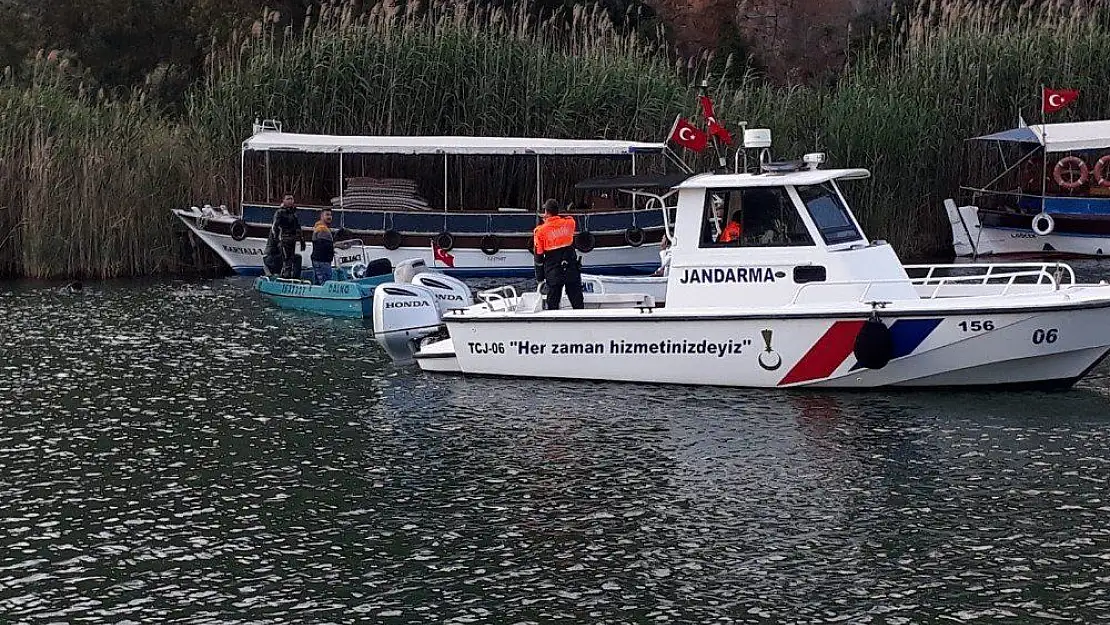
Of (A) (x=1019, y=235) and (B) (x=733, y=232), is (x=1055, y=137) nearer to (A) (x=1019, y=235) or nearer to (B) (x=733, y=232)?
(A) (x=1019, y=235)

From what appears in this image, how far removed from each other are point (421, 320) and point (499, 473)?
5.84 meters

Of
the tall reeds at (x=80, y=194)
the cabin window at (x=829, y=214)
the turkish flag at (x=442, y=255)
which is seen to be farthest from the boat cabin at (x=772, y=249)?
the tall reeds at (x=80, y=194)

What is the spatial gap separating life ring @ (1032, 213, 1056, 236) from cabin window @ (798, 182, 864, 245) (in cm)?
1504

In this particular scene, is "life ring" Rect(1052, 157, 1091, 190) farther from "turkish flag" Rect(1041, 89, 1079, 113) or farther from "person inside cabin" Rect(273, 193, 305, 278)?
"person inside cabin" Rect(273, 193, 305, 278)

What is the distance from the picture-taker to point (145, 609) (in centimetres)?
1049

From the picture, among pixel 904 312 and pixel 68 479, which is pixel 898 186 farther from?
pixel 68 479

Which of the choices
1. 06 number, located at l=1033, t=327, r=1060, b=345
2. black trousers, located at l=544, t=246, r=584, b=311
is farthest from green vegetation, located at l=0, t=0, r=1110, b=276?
06 number, located at l=1033, t=327, r=1060, b=345

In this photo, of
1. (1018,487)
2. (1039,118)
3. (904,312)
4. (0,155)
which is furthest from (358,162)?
(1018,487)

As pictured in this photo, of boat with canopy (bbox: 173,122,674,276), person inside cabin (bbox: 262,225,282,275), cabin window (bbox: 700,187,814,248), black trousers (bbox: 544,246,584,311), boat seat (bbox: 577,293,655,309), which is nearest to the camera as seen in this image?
cabin window (bbox: 700,187,814,248)

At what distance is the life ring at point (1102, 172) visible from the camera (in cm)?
3154

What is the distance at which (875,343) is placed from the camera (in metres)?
16.3

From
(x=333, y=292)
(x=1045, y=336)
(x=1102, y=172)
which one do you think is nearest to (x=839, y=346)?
(x=1045, y=336)

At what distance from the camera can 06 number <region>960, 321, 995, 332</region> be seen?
16266mm

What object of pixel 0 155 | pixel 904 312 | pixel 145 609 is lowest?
pixel 145 609
